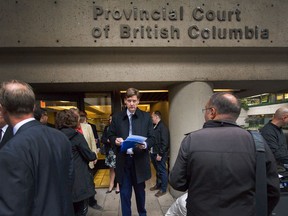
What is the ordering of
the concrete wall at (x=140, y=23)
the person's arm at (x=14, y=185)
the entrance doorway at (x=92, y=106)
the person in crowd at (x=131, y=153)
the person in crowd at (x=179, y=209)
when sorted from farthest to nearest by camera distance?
1. the entrance doorway at (x=92, y=106)
2. the concrete wall at (x=140, y=23)
3. the person in crowd at (x=131, y=153)
4. the person in crowd at (x=179, y=209)
5. the person's arm at (x=14, y=185)

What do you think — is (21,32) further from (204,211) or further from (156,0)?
(204,211)

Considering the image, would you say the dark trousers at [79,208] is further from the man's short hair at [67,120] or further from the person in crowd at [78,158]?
the man's short hair at [67,120]

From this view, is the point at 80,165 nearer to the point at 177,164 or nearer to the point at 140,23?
the point at 177,164

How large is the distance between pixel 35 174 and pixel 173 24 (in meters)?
4.02

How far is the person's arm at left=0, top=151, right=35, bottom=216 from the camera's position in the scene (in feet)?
4.51

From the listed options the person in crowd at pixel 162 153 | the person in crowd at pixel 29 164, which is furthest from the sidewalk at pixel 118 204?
the person in crowd at pixel 29 164

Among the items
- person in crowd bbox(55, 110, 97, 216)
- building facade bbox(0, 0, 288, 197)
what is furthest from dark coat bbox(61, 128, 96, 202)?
building facade bbox(0, 0, 288, 197)

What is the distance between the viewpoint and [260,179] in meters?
1.84

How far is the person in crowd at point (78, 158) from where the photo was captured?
3.15 m

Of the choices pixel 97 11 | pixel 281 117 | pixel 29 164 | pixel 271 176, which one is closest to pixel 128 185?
pixel 271 176

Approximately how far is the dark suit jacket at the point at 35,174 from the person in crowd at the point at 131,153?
153 centimetres

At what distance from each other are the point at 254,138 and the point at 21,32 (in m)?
4.48

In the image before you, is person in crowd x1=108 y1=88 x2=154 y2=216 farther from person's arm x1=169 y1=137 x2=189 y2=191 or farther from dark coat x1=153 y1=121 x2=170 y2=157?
dark coat x1=153 y1=121 x2=170 y2=157

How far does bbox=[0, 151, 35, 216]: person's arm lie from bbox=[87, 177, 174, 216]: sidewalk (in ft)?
10.8
